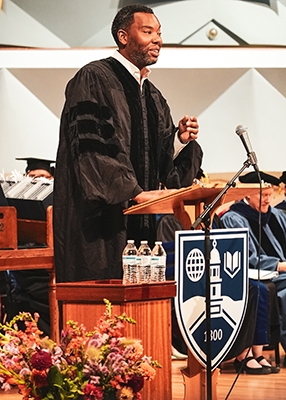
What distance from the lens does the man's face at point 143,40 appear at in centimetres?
380

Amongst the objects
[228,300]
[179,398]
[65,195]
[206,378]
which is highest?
[65,195]

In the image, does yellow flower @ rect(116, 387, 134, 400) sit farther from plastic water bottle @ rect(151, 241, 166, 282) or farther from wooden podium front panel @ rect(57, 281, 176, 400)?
plastic water bottle @ rect(151, 241, 166, 282)

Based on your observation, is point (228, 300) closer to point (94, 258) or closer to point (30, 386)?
point (94, 258)

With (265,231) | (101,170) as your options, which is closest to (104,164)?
(101,170)

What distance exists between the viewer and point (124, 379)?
2.60 m

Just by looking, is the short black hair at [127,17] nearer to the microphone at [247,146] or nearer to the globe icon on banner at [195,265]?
the microphone at [247,146]

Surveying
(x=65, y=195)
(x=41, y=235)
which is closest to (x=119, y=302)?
(x=65, y=195)

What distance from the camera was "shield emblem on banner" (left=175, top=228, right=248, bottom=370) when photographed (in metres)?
3.57

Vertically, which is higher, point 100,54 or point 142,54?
point 100,54

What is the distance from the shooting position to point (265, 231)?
21.9ft

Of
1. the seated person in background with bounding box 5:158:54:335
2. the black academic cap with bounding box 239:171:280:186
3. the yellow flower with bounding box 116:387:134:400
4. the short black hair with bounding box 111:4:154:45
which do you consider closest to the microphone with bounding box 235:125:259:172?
the short black hair with bounding box 111:4:154:45

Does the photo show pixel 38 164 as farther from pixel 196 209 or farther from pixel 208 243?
pixel 208 243

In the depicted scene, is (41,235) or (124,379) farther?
(41,235)

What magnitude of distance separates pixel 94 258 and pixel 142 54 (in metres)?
0.94
